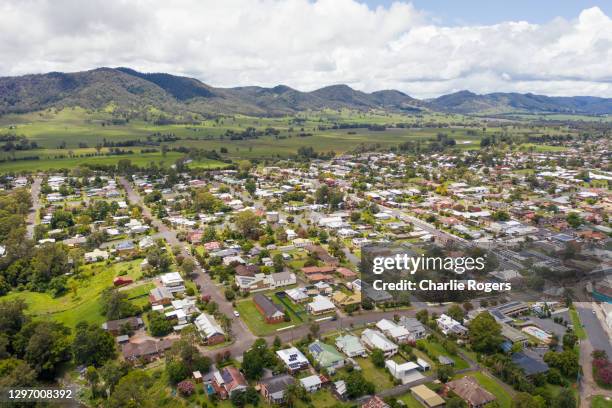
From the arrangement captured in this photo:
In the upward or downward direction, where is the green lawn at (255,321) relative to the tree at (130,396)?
downward

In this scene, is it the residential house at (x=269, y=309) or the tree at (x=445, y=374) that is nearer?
the tree at (x=445, y=374)

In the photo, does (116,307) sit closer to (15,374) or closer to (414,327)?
(15,374)

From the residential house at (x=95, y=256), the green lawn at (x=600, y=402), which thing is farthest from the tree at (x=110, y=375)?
the green lawn at (x=600, y=402)

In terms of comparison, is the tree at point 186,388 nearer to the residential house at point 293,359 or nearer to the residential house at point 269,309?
the residential house at point 293,359

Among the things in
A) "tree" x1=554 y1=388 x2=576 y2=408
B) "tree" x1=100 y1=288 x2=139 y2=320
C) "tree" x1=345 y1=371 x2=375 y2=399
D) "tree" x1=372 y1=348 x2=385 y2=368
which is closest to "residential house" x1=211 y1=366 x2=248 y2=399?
"tree" x1=345 y1=371 x2=375 y2=399

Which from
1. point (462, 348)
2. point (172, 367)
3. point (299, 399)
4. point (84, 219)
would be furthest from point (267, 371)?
point (84, 219)
